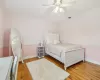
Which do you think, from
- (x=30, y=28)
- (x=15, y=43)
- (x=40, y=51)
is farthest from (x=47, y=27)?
(x=15, y=43)

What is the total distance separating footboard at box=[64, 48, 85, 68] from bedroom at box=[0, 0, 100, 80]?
0.17m

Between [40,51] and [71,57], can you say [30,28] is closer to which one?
[40,51]

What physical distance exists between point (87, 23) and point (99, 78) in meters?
1.98

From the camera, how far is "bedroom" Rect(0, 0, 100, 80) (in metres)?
2.43

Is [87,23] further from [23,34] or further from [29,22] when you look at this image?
[23,34]

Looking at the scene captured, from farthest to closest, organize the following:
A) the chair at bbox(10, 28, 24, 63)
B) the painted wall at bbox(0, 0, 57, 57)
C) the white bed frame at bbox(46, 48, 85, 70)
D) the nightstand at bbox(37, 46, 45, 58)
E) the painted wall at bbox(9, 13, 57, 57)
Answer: the nightstand at bbox(37, 46, 45, 58) < the painted wall at bbox(9, 13, 57, 57) < the painted wall at bbox(0, 0, 57, 57) < the chair at bbox(10, 28, 24, 63) < the white bed frame at bbox(46, 48, 85, 70)

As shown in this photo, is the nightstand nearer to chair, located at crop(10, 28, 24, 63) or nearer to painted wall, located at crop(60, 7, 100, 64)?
chair, located at crop(10, 28, 24, 63)

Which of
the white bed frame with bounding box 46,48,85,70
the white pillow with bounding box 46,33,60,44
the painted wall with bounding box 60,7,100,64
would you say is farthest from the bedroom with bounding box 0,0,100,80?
the white pillow with bounding box 46,33,60,44

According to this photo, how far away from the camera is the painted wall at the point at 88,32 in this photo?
8.87ft

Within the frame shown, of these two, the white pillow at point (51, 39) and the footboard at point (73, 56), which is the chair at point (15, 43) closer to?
the white pillow at point (51, 39)

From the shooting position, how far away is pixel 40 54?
367 centimetres

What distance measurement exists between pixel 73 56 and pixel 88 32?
1196mm

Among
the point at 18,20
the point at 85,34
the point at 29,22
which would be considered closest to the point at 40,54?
the point at 29,22

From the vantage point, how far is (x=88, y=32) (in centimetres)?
295
